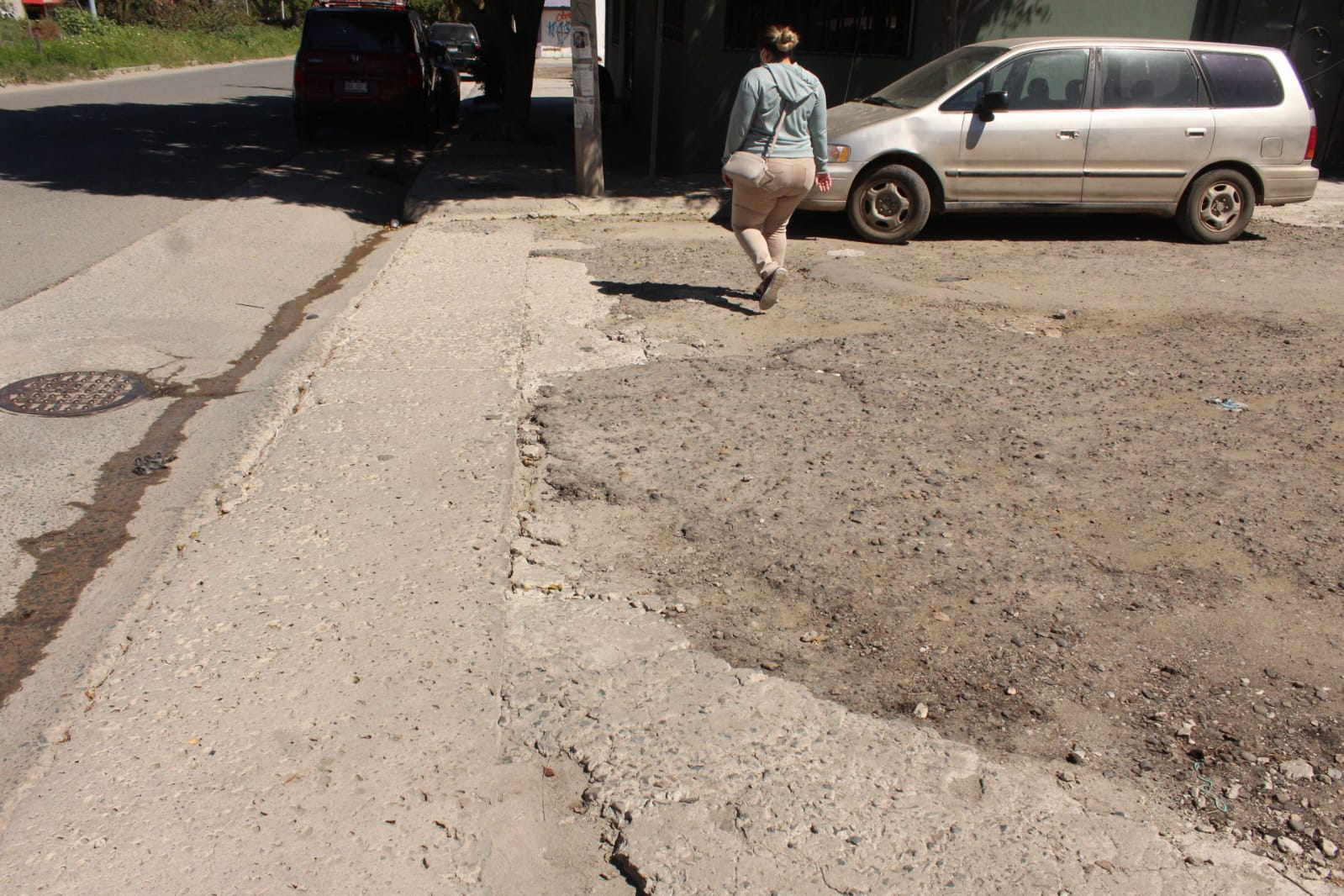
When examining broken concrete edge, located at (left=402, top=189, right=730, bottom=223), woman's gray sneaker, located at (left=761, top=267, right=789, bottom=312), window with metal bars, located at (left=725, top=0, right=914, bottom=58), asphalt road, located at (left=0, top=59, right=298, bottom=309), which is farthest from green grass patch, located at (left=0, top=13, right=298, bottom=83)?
woman's gray sneaker, located at (left=761, top=267, right=789, bottom=312)

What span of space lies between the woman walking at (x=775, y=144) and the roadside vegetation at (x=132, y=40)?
2451 centimetres

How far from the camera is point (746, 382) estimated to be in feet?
18.8

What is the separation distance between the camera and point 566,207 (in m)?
10.7

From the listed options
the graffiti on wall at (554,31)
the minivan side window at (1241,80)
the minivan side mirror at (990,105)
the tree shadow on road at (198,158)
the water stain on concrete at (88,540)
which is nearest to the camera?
the water stain on concrete at (88,540)

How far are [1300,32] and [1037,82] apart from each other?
6.69m

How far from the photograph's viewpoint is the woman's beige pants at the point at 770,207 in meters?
6.77

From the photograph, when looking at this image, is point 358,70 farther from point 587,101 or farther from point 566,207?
point 566,207

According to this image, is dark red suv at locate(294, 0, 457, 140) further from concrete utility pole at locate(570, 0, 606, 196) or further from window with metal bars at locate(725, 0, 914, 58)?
concrete utility pole at locate(570, 0, 606, 196)

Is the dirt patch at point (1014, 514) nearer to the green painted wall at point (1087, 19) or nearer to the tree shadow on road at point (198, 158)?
the tree shadow on road at point (198, 158)

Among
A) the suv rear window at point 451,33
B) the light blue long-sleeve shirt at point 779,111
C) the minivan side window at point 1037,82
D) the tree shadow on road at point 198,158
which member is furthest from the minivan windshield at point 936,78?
the suv rear window at point 451,33

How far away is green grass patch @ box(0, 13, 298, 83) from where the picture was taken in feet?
86.8

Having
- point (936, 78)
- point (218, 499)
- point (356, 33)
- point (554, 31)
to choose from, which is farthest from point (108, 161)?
point (554, 31)

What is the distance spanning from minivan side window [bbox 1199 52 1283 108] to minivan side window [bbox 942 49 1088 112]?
122 centimetres

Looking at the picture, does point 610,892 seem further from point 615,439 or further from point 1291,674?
point 615,439
